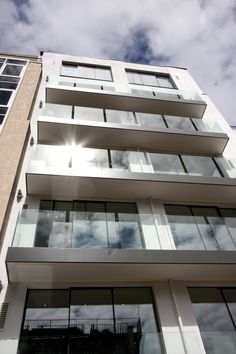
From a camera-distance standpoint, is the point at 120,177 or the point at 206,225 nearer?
the point at 206,225

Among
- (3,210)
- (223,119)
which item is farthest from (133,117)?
(3,210)

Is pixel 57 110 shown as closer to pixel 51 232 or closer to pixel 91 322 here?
pixel 51 232

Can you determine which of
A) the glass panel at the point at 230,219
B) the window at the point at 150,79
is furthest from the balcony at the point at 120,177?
the window at the point at 150,79

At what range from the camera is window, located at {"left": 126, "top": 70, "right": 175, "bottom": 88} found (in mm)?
18239

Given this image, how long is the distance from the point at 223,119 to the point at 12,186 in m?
12.1

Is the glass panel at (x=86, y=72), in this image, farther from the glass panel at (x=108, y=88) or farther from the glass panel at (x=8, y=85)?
the glass panel at (x=8, y=85)

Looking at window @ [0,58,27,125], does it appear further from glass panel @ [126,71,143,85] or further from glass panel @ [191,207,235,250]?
glass panel @ [191,207,235,250]

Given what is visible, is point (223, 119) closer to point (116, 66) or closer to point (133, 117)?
point (133, 117)

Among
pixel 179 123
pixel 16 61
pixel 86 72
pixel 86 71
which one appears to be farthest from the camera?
pixel 86 71

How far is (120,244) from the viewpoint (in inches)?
313

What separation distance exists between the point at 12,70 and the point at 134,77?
7.86 meters

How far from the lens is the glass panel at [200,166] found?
1149 centimetres

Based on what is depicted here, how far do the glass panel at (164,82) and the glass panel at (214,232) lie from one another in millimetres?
11196

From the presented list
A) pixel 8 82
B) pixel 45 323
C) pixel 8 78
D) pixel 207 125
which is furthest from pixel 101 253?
pixel 8 78
